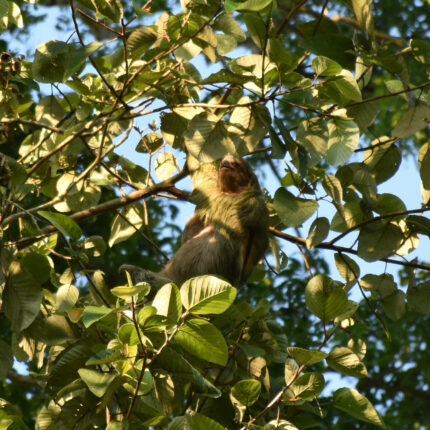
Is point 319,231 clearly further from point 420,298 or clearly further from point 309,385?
point 309,385

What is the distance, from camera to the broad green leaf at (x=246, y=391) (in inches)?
104

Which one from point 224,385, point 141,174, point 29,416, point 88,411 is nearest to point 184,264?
point 141,174

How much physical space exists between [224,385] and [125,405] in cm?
50

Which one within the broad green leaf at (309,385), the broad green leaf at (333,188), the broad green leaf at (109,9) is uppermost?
the broad green leaf at (109,9)

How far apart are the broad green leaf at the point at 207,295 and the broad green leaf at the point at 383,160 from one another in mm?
1636

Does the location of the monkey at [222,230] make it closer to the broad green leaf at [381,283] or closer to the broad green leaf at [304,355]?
the broad green leaf at [381,283]

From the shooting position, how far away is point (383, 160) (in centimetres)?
359

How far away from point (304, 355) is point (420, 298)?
48.9 inches

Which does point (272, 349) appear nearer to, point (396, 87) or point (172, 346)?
point (172, 346)

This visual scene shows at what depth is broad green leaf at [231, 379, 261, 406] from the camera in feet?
8.66

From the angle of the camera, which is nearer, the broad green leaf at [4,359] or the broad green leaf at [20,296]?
the broad green leaf at [20,296]

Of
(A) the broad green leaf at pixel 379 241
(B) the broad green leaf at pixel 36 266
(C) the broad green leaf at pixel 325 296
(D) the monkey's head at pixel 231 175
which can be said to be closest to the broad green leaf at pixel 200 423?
(C) the broad green leaf at pixel 325 296

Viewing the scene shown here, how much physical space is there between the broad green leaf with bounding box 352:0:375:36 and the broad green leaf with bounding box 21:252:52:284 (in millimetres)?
1589

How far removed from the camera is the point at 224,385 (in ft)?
10.4
